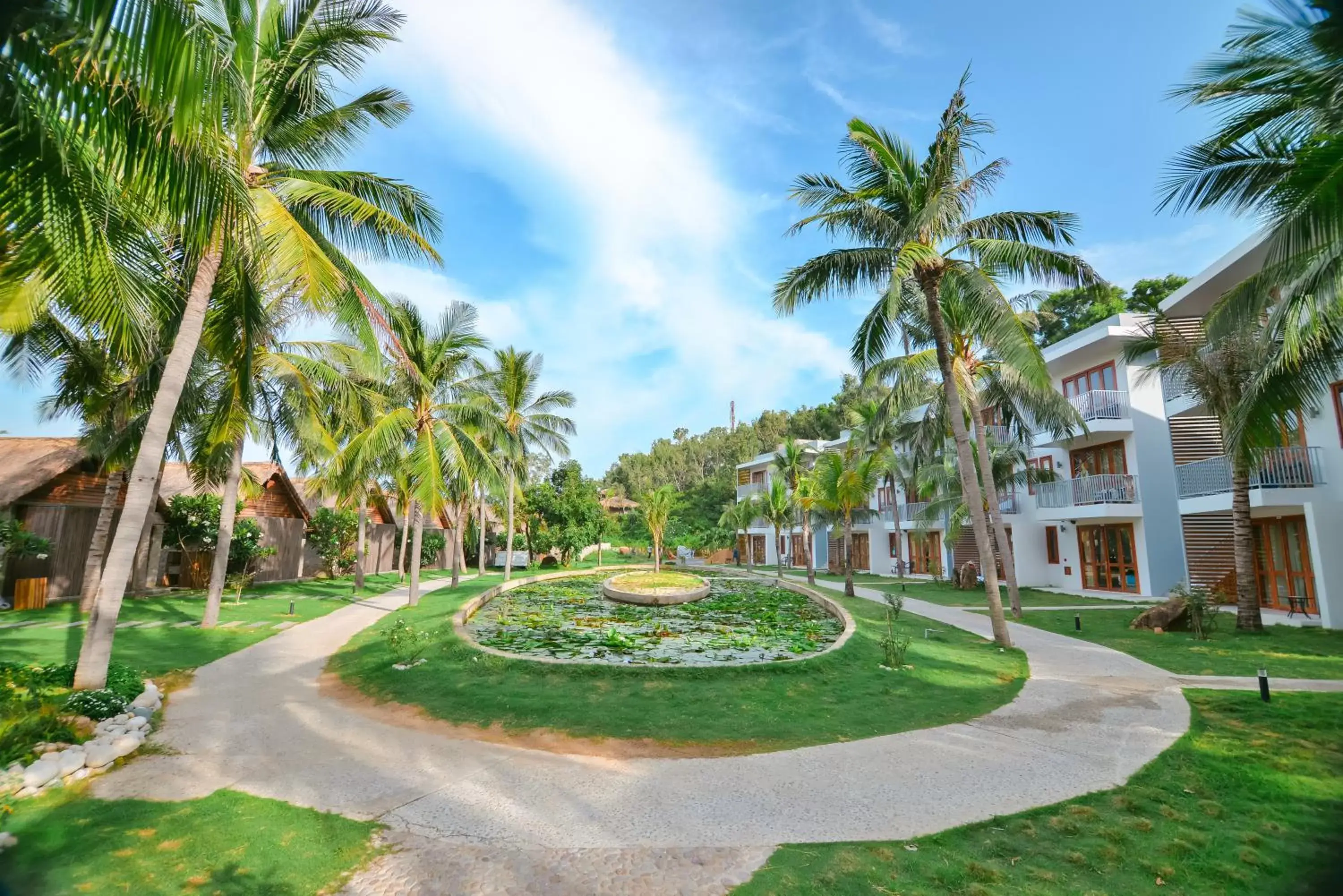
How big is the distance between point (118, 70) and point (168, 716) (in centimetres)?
722

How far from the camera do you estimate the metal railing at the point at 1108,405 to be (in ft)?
68.7

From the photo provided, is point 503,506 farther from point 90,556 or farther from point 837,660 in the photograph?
point 837,660

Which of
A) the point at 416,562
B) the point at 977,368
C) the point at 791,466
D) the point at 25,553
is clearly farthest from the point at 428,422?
the point at 791,466

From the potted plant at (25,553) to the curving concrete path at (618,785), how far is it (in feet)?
38.3

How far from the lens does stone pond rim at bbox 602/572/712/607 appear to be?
59.8 ft

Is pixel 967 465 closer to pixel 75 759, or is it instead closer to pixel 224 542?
pixel 75 759

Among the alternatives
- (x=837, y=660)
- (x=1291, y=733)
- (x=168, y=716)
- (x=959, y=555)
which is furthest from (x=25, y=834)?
(x=959, y=555)

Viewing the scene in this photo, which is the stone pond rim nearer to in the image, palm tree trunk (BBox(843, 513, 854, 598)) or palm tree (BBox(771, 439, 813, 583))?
palm tree trunk (BBox(843, 513, 854, 598))

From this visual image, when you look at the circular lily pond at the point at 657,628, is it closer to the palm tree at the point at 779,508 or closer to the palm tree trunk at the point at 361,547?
the palm tree at the point at 779,508

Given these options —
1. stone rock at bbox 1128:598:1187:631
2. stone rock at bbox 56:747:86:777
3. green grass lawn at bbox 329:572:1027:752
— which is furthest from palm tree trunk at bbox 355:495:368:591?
stone rock at bbox 1128:598:1187:631

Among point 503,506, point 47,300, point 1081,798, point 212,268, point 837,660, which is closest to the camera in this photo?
point 1081,798

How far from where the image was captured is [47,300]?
20.4ft

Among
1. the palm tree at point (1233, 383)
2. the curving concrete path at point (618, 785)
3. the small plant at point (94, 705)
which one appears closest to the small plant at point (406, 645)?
the curving concrete path at point (618, 785)

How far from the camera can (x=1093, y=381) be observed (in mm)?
22703
